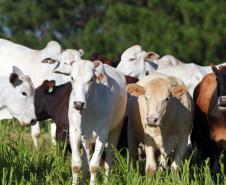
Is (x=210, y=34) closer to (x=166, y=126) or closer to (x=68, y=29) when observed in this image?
(x=68, y=29)

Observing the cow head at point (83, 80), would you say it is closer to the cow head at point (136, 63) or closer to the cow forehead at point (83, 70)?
the cow forehead at point (83, 70)

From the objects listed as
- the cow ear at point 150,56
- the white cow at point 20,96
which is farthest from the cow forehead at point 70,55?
the white cow at point 20,96

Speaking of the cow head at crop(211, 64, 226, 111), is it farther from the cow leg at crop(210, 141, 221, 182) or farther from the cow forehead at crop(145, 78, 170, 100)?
the cow leg at crop(210, 141, 221, 182)

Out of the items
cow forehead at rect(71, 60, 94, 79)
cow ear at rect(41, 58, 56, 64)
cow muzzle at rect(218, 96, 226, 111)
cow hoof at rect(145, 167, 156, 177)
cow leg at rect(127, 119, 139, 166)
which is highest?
cow ear at rect(41, 58, 56, 64)

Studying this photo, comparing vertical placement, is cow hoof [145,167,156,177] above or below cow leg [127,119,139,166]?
below

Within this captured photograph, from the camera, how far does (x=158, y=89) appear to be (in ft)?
28.3

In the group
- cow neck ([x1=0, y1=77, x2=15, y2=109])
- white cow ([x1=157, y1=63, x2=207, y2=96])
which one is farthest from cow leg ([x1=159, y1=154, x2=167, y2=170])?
white cow ([x1=157, y1=63, x2=207, y2=96])

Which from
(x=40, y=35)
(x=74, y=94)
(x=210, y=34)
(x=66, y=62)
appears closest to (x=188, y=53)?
(x=210, y=34)

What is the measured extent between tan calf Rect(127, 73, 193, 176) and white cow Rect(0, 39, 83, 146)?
94.6 inches

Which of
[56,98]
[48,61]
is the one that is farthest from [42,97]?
[48,61]

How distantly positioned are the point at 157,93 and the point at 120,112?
0.57 metres

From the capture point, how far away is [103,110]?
8.55 metres

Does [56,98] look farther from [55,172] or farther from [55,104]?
[55,172]

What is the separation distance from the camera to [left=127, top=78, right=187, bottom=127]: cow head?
27.6 feet
